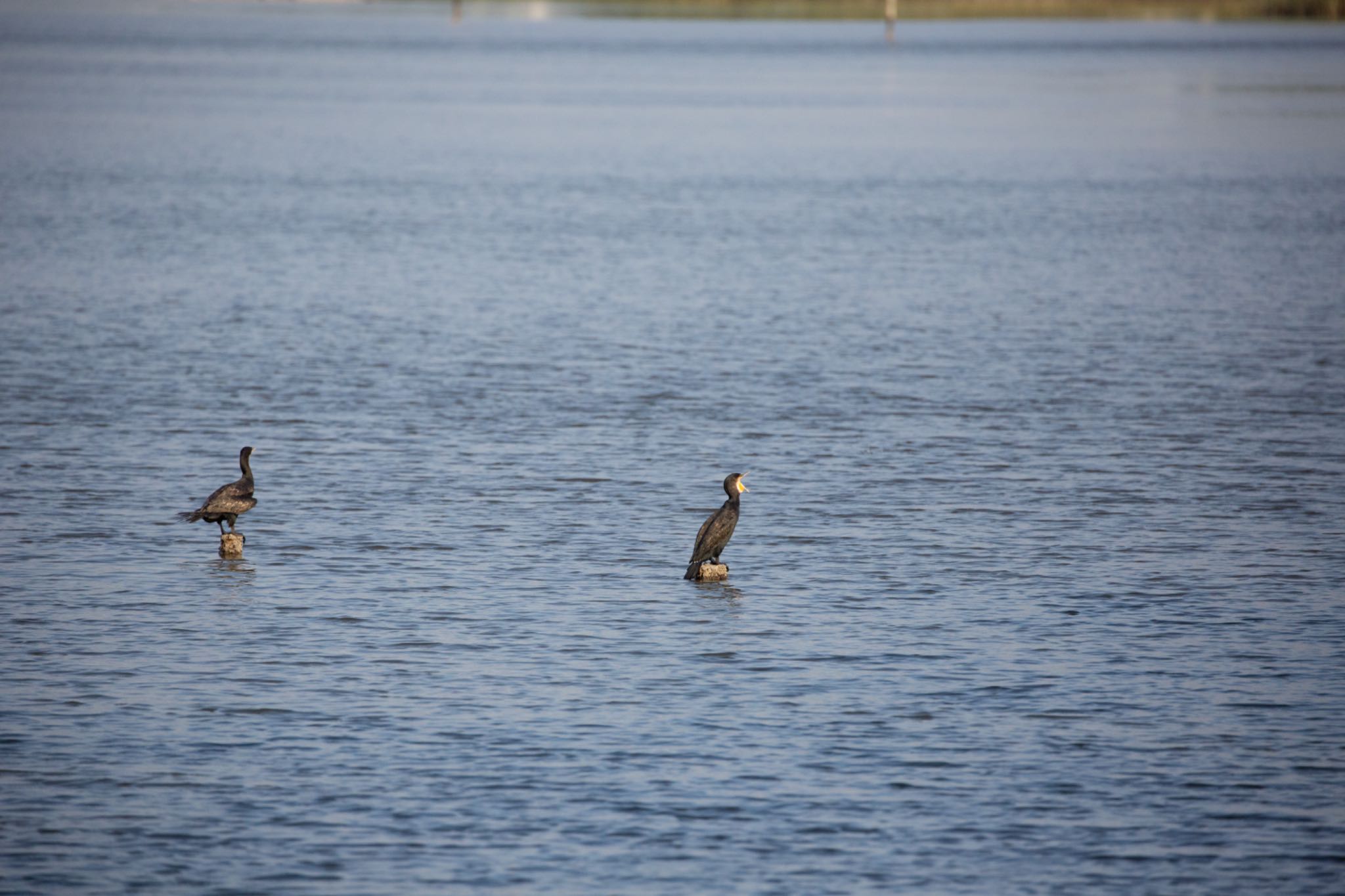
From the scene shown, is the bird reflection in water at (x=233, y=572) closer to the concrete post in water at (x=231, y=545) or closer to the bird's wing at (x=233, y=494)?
the concrete post in water at (x=231, y=545)

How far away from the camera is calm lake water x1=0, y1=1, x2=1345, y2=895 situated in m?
13.6

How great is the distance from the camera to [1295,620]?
61.1ft

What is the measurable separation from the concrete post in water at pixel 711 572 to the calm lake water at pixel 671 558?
0.14 metres

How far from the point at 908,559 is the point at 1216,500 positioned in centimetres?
522

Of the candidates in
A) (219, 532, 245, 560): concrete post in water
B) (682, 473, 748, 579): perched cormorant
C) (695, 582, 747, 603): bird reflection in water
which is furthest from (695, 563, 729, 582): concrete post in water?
(219, 532, 245, 560): concrete post in water

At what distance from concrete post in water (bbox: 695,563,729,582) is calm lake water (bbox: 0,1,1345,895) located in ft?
0.46

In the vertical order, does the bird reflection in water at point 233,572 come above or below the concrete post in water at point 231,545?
below

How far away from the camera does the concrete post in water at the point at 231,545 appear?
2064 cm

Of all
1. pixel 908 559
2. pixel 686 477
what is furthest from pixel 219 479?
pixel 908 559

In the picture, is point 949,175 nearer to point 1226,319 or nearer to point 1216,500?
point 1226,319

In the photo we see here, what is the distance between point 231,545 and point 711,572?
542 centimetres

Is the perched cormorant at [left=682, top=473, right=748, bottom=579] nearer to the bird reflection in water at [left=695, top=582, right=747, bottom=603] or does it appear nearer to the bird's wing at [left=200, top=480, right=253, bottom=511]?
the bird reflection in water at [left=695, top=582, right=747, bottom=603]

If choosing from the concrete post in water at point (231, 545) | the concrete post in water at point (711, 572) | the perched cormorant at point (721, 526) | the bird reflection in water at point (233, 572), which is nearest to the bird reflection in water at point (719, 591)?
the concrete post in water at point (711, 572)

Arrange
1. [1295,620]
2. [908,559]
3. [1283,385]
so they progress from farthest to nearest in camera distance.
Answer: [1283,385], [908,559], [1295,620]
